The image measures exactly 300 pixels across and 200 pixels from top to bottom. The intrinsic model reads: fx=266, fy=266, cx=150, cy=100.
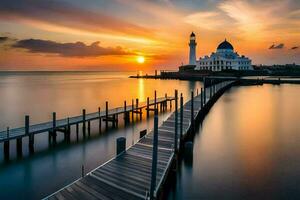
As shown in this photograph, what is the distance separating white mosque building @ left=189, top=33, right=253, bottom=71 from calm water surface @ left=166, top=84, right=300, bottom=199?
286 feet

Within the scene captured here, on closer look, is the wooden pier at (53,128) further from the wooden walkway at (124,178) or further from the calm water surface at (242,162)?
the calm water surface at (242,162)

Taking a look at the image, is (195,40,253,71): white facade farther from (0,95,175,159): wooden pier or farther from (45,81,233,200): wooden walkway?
(45,81,233,200): wooden walkway

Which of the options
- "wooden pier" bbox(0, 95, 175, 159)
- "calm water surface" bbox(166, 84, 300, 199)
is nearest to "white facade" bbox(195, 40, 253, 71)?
"calm water surface" bbox(166, 84, 300, 199)

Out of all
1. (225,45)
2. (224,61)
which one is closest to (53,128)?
(224,61)

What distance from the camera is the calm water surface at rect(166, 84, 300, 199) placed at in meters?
13.5

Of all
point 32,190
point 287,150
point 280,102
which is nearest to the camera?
point 32,190

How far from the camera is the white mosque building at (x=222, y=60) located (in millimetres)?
115562

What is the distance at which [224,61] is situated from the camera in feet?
378

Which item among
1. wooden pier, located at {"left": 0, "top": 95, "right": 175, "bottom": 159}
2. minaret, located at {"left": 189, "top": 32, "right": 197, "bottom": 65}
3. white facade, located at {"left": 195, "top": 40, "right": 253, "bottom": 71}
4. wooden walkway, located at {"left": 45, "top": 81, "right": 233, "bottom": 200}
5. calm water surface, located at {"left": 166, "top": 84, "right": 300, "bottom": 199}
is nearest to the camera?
wooden walkway, located at {"left": 45, "top": 81, "right": 233, "bottom": 200}

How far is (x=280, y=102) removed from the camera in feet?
149

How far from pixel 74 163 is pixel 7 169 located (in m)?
3.83

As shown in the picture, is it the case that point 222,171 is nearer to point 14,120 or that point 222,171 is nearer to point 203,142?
point 203,142

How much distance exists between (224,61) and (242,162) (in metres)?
103

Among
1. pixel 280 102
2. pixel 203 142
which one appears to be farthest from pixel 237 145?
pixel 280 102
